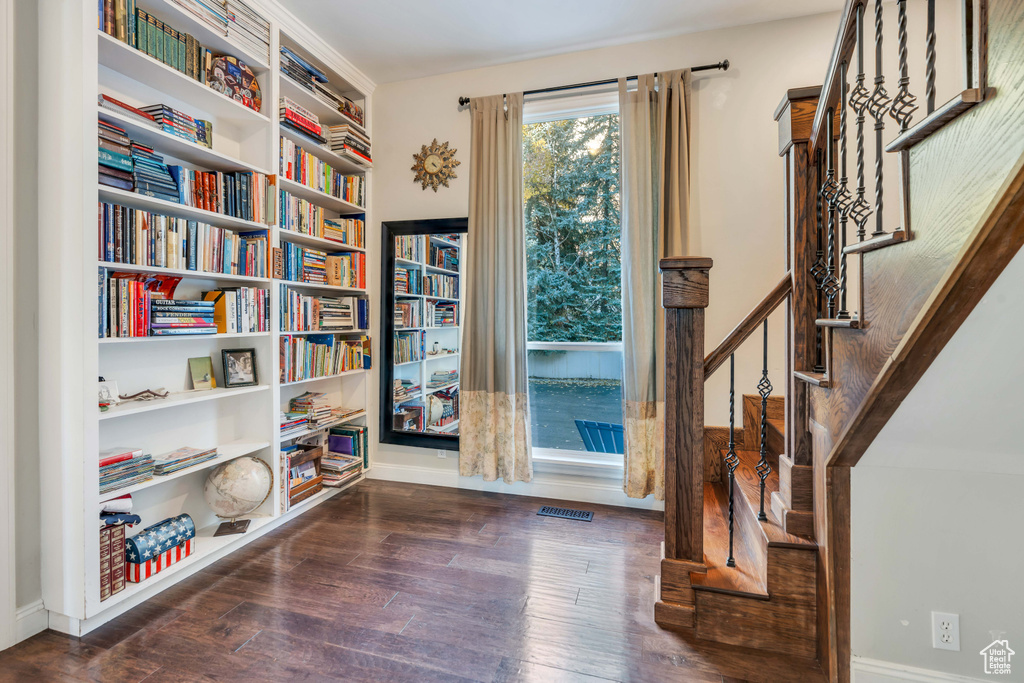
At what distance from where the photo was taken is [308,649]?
176cm

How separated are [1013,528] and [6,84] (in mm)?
3725

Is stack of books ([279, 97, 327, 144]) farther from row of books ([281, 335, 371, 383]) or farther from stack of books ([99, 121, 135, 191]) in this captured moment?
row of books ([281, 335, 371, 383])

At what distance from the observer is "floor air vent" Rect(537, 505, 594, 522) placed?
2.97 meters

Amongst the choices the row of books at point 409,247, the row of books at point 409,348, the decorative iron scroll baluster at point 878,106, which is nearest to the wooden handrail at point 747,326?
the decorative iron scroll baluster at point 878,106

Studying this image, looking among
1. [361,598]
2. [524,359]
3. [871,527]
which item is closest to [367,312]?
[524,359]

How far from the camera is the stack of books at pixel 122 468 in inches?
76.2

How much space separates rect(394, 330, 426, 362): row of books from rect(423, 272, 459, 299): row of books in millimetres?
327

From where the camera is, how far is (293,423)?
298cm

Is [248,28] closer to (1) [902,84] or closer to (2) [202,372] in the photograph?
(2) [202,372]

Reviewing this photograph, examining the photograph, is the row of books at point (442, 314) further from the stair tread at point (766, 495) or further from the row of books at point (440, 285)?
the stair tread at point (766, 495)

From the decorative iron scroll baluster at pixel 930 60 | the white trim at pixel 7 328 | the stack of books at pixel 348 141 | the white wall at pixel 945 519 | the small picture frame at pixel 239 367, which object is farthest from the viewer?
the stack of books at pixel 348 141

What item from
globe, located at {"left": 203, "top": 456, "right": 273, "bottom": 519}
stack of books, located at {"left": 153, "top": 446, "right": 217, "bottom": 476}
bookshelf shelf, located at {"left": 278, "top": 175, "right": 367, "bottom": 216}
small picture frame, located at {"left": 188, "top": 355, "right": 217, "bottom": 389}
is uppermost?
bookshelf shelf, located at {"left": 278, "top": 175, "right": 367, "bottom": 216}

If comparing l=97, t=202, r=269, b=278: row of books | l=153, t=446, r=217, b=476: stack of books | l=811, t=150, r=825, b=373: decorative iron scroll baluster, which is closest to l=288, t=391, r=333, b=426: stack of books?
l=153, t=446, r=217, b=476: stack of books

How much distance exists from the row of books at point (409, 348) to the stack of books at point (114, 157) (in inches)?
72.9
